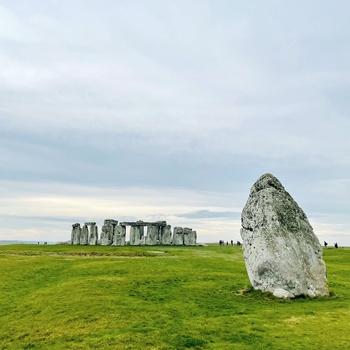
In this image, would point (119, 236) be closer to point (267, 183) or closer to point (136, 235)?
point (136, 235)

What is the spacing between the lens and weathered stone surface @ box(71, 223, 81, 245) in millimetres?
78688

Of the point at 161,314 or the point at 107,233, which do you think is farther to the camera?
the point at 107,233

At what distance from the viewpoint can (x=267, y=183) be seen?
74.8 feet

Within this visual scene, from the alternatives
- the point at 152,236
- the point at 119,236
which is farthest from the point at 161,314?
the point at 152,236

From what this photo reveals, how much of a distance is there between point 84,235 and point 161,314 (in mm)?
62202

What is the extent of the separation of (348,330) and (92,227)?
65448 mm

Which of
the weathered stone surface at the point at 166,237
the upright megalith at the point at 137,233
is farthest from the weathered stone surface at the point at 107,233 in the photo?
the weathered stone surface at the point at 166,237

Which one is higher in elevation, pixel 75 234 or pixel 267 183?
pixel 75 234

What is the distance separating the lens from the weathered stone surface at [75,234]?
3098 inches

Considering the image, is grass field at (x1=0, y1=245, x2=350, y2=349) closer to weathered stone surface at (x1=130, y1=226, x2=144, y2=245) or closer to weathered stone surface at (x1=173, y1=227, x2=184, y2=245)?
weathered stone surface at (x1=130, y1=226, x2=144, y2=245)

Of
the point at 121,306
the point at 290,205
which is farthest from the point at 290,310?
the point at 121,306

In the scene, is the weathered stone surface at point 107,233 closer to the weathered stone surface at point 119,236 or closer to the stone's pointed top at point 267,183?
the weathered stone surface at point 119,236

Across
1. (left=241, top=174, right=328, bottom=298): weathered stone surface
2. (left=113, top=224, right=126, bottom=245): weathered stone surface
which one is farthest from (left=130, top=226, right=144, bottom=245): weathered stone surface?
(left=241, top=174, right=328, bottom=298): weathered stone surface

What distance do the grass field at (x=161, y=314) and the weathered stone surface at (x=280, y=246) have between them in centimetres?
83
